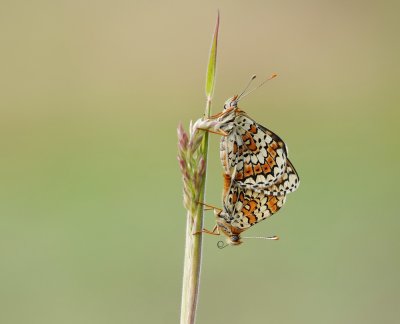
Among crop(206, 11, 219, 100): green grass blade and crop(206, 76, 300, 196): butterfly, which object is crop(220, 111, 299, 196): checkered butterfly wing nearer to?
crop(206, 76, 300, 196): butterfly

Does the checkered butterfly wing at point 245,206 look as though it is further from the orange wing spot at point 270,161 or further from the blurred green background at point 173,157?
the blurred green background at point 173,157

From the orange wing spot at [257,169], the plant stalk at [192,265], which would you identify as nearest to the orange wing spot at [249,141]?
the orange wing spot at [257,169]

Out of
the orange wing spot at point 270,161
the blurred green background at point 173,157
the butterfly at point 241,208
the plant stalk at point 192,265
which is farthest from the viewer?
the blurred green background at point 173,157

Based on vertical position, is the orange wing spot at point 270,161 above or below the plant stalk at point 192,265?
above

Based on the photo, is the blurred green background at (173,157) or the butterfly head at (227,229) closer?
the butterfly head at (227,229)

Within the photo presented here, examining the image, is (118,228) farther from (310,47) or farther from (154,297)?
(310,47)

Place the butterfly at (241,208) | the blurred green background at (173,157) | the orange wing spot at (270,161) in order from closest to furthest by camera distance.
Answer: the butterfly at (241,208) < the orange wing spot at (270,161) < the blurred green background at (173,157)

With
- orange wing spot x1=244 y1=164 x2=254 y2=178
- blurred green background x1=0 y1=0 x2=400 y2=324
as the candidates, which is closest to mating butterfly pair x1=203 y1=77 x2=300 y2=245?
orange wing spot x1=244 y1=164 x2=254 y2=178

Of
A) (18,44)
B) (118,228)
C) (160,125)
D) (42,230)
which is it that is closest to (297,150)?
(160,125)

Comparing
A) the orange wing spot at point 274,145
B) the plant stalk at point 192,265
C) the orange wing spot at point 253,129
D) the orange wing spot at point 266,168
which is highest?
the orange wing spot at point 253,129
